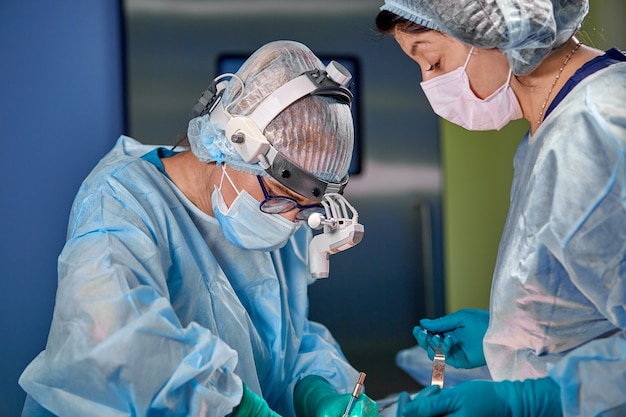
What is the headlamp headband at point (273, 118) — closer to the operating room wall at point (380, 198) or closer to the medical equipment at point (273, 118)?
the medical equipment at point (273, 118)

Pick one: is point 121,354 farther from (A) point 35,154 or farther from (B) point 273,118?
(A) point 35,154

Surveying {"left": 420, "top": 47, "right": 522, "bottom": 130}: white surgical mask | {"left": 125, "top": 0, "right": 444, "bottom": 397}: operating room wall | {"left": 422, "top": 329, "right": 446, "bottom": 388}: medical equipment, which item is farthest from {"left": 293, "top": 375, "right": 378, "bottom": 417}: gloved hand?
{"left": 125, "top": 0, "right": 444, "bottom": 397}: operating room wall

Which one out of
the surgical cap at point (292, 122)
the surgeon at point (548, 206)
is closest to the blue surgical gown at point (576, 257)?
the surgeon at point (548, 206)

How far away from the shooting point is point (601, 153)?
4.26 ft

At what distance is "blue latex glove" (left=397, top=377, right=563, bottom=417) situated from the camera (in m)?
1.34

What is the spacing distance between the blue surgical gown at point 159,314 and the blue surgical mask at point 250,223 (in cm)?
8

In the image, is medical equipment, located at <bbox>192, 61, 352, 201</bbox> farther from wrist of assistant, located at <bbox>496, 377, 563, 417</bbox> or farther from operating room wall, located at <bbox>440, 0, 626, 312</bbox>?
operating room wall, located at <bbox>440, 0, 626, 312</bbox>

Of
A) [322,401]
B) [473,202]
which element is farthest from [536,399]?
[473,202]

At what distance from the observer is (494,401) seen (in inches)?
53.5

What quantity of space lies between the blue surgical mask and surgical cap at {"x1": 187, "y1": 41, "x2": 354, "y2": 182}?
85mm

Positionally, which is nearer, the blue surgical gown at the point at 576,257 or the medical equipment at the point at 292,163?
the blue surgical gown at the point at 576,257

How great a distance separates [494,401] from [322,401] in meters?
0.59

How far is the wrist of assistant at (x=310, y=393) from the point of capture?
1.89 m

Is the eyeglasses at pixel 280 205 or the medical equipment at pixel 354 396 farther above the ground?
the eyeglasses at pixel 280 205
